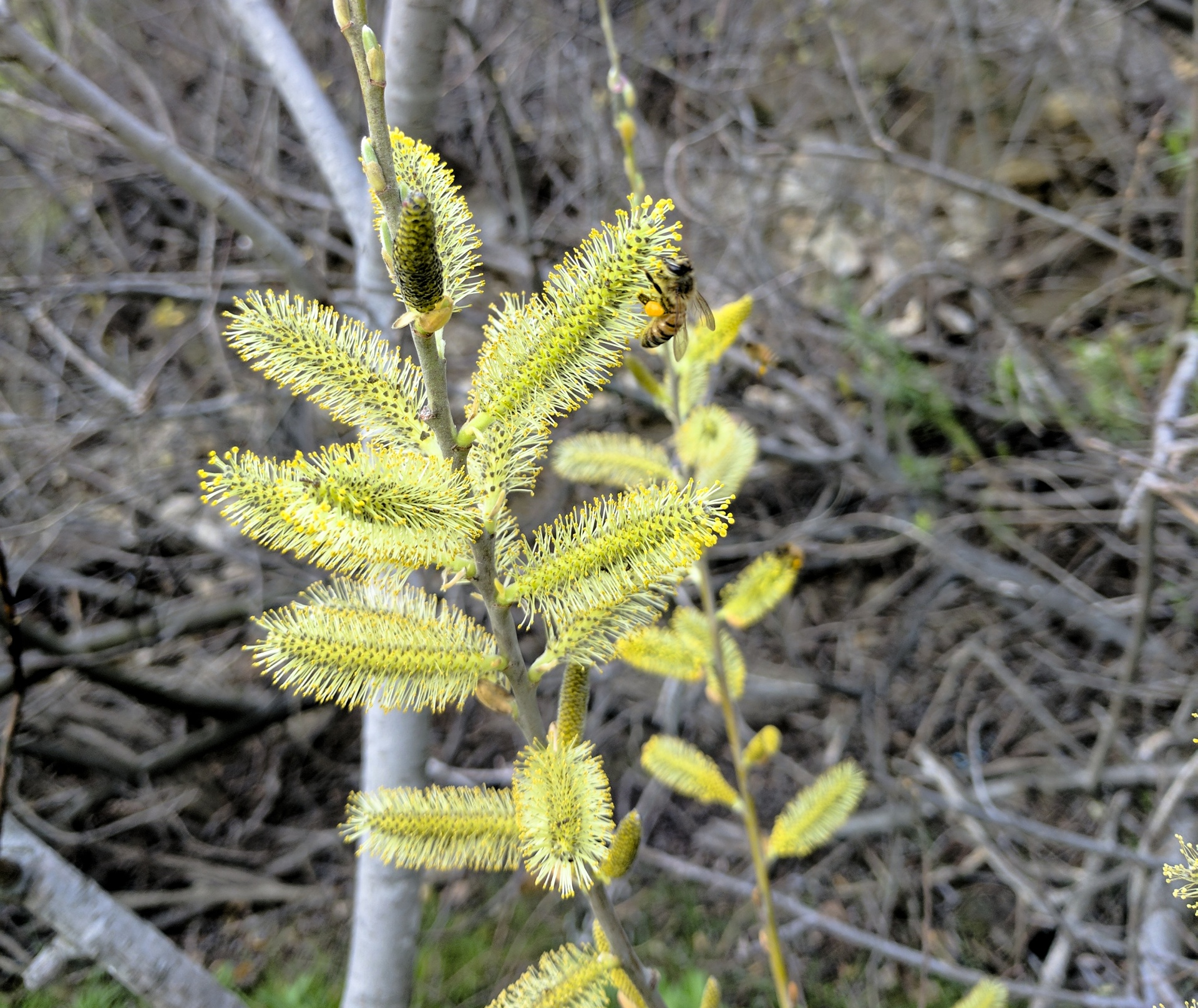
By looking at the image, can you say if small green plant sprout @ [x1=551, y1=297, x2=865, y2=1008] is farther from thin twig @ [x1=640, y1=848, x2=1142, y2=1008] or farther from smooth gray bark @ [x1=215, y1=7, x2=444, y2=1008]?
smooth gray bark @ [x1=215, y1=7, x2=444, y2=1008]

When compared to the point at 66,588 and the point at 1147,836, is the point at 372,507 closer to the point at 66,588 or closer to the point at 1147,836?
the point at 1147,836

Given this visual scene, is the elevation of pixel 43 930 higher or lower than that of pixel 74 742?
lower

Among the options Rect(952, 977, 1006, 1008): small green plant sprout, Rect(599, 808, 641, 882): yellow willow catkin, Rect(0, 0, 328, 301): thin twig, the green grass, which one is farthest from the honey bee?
the green grass

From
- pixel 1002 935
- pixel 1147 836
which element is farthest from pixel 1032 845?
pixel 1147 836

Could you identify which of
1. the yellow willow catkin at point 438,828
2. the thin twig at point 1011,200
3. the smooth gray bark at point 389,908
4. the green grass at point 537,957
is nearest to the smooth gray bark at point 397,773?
the smooth gray bark at point 389,908

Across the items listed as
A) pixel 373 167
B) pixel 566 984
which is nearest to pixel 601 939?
pixel 566 984

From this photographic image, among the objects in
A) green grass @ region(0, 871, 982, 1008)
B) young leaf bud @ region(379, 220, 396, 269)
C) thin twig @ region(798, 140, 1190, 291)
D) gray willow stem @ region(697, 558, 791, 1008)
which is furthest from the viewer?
green grass @ region(0, 871, 982, 1008)
